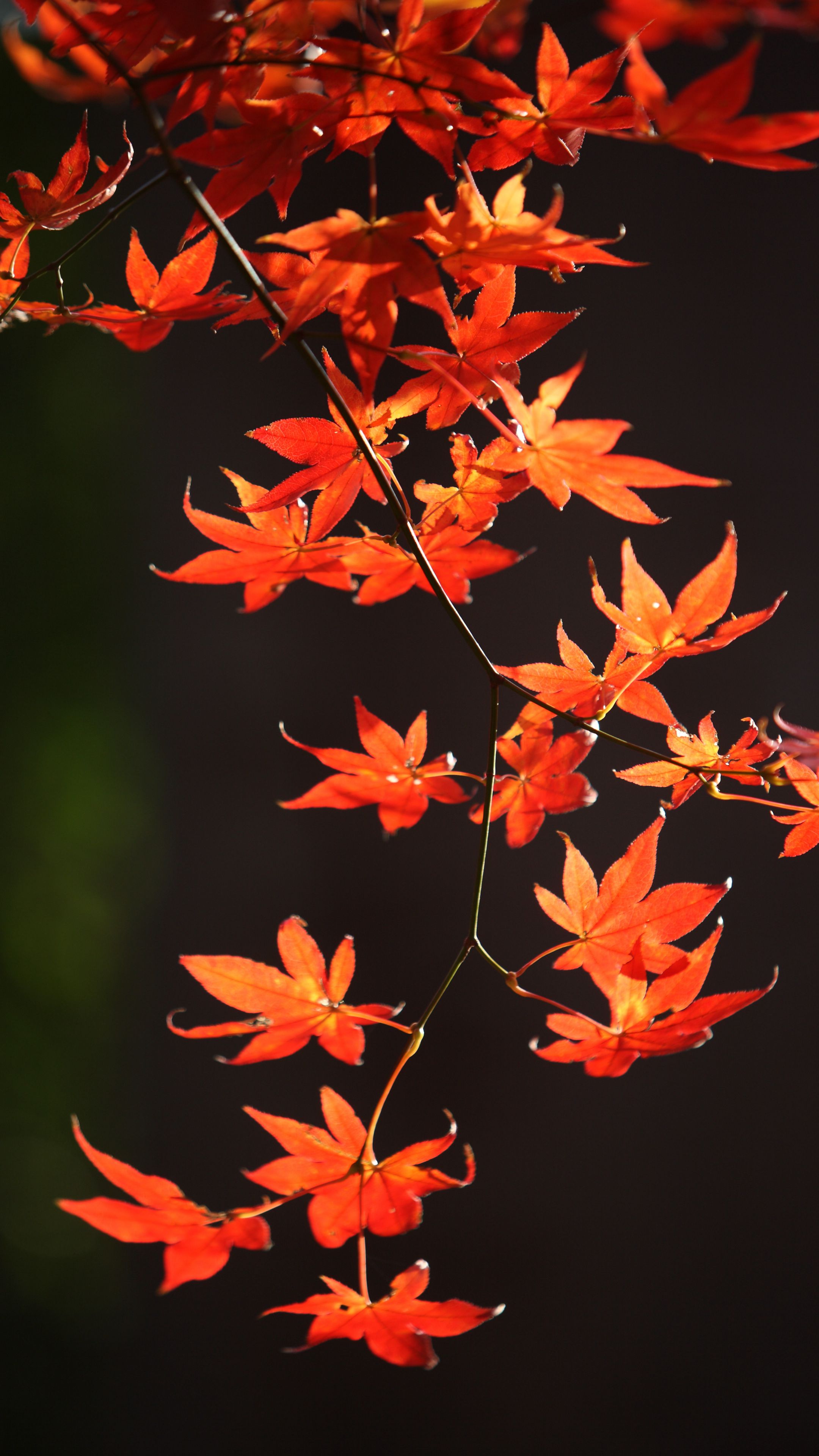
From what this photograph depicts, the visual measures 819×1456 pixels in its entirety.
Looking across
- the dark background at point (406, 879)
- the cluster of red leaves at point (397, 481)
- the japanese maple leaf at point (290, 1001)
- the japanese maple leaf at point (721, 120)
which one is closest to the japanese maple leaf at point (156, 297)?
the cluster of red leaves at point (397, 481)

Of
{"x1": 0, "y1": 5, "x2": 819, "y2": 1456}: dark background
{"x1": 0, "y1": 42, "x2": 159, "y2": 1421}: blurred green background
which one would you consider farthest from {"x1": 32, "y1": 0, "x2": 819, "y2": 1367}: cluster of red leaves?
{"x1": 0, "y1": 42, "x2": 159, "y2": 1421}: blurred green background

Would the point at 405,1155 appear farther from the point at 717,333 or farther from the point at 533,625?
the point at 717,333

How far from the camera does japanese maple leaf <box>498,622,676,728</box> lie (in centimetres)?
48

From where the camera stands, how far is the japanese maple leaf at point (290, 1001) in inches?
17.5

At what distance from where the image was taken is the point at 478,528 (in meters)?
0.46

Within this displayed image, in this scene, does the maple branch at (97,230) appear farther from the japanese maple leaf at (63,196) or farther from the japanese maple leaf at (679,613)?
the japanese maple leaf at (679,613)

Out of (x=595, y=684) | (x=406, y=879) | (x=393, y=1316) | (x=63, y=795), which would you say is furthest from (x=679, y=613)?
(x=63, y=795)

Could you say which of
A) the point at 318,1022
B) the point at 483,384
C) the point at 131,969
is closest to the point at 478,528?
the point at 483,384

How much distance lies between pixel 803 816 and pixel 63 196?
52 centimetres

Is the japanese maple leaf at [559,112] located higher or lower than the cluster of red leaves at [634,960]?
higher

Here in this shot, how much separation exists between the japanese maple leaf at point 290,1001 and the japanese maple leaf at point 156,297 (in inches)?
12.1

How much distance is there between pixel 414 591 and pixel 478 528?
3.47ft

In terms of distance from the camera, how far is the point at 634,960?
41cm

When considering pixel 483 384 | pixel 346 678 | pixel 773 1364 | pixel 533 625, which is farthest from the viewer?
pixel 346 678
